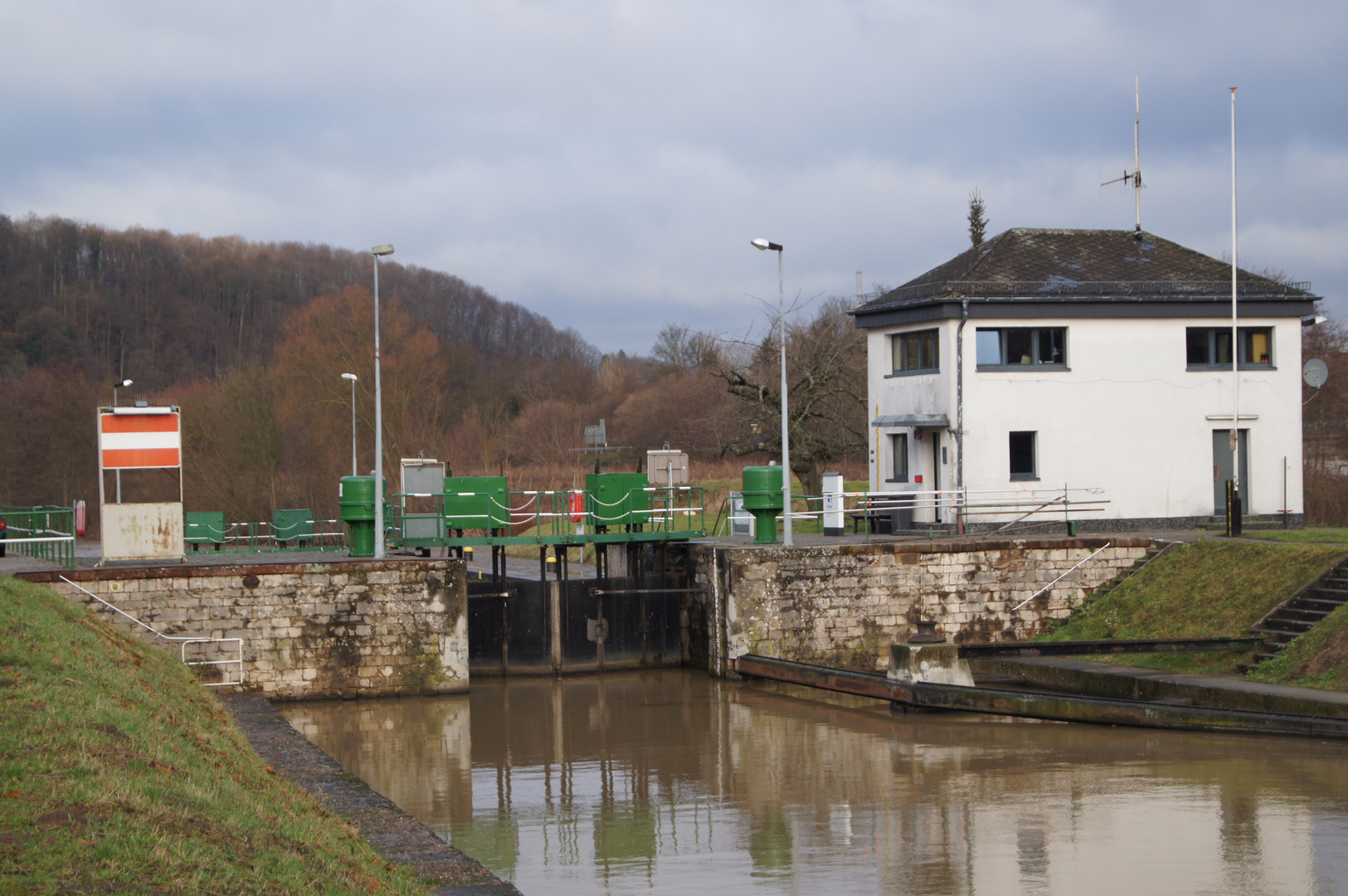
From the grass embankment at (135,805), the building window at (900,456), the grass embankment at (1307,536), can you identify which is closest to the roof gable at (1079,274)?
the building window at (900,456)

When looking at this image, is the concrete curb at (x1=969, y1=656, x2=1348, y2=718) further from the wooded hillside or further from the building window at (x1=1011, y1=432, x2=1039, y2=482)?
the wooded hillside

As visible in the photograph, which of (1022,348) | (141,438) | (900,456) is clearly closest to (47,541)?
(141,438)

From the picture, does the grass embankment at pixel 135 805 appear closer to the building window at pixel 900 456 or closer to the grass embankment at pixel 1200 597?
the grass embankment at pixel 1200 597

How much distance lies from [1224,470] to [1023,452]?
15.5 feet

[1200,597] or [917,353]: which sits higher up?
[917,353]

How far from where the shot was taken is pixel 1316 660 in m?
18.4

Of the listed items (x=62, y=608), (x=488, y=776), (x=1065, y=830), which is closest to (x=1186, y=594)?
(x=1065, y=830)

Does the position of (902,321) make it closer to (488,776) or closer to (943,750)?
(943,750)

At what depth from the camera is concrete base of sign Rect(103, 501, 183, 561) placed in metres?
21.2

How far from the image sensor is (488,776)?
16156mm

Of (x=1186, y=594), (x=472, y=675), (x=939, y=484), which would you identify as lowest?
(x=472, y=675)

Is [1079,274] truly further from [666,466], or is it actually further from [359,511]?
[359,511]

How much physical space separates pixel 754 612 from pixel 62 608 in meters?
11.4

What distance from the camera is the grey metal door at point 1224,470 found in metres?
28.2
